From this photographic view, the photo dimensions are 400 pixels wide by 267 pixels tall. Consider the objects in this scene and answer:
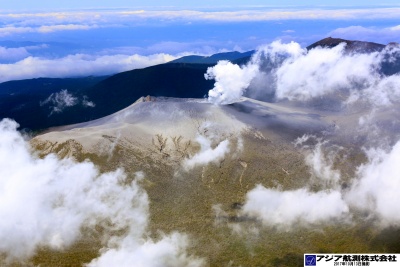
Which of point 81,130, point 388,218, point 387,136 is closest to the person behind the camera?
point 388,218

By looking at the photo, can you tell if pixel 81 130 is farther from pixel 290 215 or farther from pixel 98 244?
pixel 290 215

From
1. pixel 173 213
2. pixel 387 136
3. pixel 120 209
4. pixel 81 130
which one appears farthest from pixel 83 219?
pixel 387 136

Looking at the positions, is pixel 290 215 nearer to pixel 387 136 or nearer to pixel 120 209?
pixel 120 209

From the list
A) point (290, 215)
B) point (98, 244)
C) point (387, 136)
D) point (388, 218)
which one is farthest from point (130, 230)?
point (387, 136)

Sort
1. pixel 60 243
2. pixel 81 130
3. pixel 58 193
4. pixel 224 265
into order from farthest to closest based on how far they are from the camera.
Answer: pixel 81 130 → pixel 58 193 → pixel 60 243 → pixel 224 265

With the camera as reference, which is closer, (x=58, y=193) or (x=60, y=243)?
(x=60, y=243)

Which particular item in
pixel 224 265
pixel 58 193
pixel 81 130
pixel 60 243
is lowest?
pixel 224 265

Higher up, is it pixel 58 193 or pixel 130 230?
pixel 58 193
